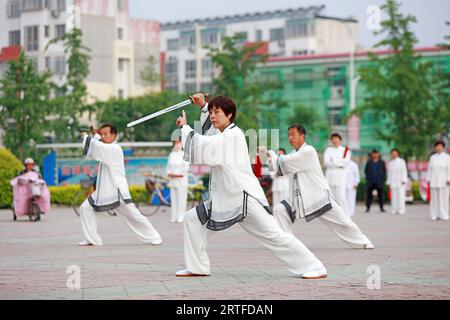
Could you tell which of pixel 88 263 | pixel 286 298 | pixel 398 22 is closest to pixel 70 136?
pixel 398 22

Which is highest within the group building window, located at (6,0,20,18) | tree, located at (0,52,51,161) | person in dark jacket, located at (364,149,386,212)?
building window, located at (6,0,20,18)

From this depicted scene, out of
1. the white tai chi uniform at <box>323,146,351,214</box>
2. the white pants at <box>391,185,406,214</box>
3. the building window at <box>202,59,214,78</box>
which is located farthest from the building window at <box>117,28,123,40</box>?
the white tai chi uniform at <box>323,146,351,214</box>

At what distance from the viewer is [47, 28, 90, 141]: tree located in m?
41.6

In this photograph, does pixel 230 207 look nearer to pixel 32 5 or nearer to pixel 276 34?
pixel 32 5

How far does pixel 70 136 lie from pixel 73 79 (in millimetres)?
2311

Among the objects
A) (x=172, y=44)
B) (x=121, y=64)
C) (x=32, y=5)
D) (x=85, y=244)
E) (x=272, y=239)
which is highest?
(x=172, y=44)

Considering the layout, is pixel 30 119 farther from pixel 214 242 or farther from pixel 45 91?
pixel 214 242

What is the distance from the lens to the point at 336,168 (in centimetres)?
2367

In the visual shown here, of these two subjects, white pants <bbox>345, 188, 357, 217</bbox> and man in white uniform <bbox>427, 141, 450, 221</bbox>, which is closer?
man in white uniform <bbox>427, 141, 450, 221</bbox>

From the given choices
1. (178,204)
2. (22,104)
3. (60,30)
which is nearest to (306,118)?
(60,30)

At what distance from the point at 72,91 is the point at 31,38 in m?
3.18

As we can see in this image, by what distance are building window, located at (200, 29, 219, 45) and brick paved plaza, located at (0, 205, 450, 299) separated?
66686 mm

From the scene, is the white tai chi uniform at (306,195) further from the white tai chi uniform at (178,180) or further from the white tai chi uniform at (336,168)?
the white tai chi uniform at (178,180)

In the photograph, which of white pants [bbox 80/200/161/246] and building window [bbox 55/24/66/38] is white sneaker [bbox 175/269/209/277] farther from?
building window [bbox 55/24/66/38]
